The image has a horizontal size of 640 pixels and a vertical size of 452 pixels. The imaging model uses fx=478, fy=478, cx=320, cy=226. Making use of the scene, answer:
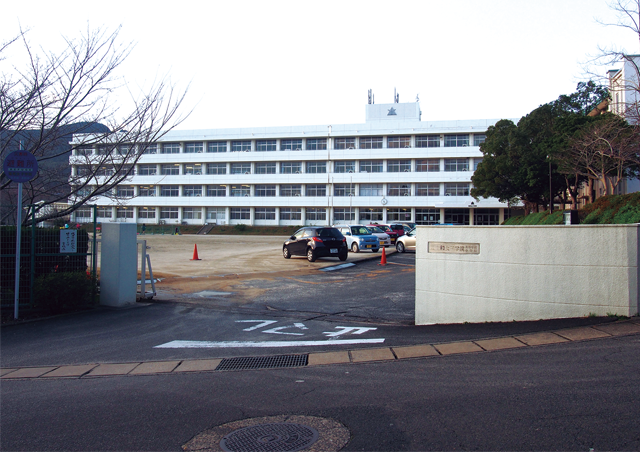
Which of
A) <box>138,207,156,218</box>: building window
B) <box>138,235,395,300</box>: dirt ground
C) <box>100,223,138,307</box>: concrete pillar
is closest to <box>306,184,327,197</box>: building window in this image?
<box>138,207,156,218</box>: building window

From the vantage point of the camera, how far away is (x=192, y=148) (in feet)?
247

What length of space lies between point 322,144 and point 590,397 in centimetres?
6804

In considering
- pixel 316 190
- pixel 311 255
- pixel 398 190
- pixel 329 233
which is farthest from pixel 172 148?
pixel 311 255

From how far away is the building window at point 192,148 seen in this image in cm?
7519

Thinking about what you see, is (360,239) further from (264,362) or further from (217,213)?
(217,213)

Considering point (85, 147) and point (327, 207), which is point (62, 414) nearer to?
point (85, 147)

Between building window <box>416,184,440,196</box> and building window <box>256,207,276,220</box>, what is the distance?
71.9ft

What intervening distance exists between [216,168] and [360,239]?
51054 mm

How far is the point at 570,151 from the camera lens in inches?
1345

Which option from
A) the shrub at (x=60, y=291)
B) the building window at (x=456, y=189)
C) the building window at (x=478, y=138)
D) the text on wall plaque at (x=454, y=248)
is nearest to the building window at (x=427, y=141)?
the building window at (x=478, y=138)

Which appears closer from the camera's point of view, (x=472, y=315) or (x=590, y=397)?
(x=590, y=397)

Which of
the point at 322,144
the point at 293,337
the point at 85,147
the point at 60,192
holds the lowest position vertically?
the point at 293,337

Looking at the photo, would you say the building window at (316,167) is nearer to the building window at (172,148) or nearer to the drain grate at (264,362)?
the building window at (172,148)

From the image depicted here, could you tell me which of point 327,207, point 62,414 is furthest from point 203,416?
point 327,207
